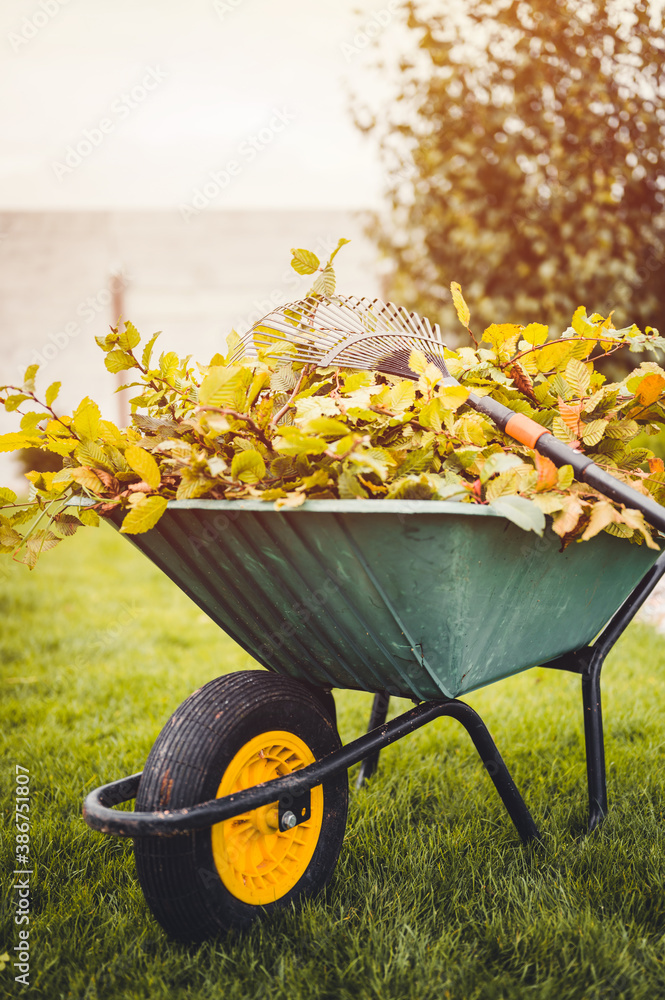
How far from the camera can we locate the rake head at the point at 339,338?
1.37 meters

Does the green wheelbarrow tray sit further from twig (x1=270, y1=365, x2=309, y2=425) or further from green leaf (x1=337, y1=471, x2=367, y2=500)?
twig (x1=270, y1=365, x2=309, y2=425)

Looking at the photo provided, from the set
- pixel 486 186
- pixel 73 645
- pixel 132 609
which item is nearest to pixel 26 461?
pixel 132 609

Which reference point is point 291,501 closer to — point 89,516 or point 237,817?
point 89,516

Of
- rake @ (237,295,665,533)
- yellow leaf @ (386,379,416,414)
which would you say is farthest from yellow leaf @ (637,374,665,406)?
yellow leaf @ (386,379,416,414)

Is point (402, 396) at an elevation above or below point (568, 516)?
above

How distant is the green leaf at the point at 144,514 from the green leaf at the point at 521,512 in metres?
0.48

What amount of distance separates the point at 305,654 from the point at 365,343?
60 centimetres

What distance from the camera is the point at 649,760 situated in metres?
1.90

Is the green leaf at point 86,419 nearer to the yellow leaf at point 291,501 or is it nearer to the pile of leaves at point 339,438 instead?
the pile of leaves at point 339,438

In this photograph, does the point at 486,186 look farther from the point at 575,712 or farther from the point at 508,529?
the point at 508,529

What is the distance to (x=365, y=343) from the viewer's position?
1.38 metres

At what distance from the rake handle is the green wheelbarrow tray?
0.42 ft
